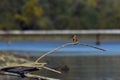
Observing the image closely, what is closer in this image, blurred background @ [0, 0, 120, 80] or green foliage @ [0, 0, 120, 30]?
blurred background @ [0, 0, 120, 80]

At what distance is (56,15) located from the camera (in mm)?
74375

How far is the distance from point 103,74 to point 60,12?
156ft

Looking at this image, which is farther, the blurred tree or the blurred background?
the blurred tree

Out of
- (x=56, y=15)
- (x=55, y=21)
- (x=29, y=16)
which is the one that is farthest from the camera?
(x=56, y=15)

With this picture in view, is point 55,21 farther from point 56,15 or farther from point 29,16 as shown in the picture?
point 29,16

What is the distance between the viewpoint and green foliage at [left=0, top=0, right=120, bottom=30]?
7244cm

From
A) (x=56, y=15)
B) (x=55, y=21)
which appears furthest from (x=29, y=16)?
(x=56, y=15)

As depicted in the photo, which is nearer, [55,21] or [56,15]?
[55,21]

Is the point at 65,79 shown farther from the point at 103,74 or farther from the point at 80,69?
the point at 80,69

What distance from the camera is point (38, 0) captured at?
77.6 m

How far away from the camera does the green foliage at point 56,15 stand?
7244 centimetres

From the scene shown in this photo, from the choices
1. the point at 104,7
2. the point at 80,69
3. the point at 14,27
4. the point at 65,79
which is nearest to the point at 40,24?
the point at 14,27

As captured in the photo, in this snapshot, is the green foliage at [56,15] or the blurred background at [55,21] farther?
the green foliage at [56,15]

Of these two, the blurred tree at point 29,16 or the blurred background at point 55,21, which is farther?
the blurred tree at point 29,16
